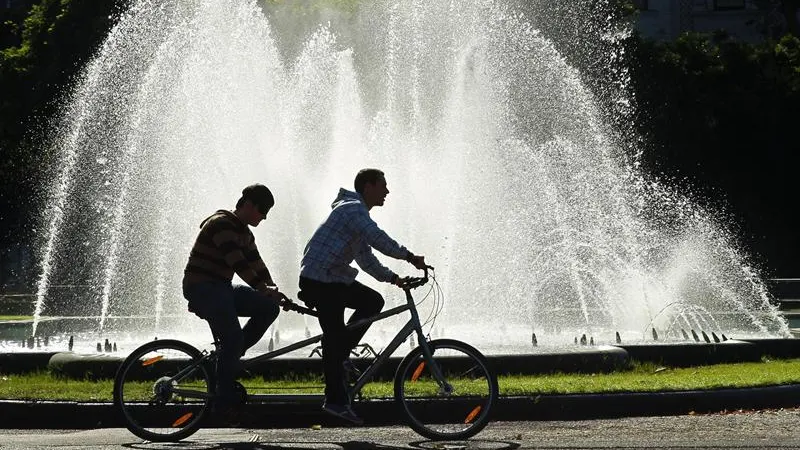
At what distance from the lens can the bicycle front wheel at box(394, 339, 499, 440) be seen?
26.3 feet

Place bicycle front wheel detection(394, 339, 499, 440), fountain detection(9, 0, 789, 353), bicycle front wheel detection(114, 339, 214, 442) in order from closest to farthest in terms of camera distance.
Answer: bicycle front wheel detection(394, 339, 499, 440), bicycle front wheel detection(114, 339, 214, 442), fountain detection(9, 0, 789, 353)

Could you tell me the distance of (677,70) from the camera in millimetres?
38750

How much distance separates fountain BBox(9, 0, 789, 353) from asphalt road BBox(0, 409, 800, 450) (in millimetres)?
2418

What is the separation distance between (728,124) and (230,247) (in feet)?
109

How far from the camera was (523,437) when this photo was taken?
830 centimetres

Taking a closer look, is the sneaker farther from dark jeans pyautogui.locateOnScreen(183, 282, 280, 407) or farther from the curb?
the curb

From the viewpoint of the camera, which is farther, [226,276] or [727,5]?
[727,5]

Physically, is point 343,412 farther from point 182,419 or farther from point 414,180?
point 414,180

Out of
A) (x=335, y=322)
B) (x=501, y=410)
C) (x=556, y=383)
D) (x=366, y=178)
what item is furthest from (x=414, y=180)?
(x=335, y=322)

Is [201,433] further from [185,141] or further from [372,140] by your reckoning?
[372,140]

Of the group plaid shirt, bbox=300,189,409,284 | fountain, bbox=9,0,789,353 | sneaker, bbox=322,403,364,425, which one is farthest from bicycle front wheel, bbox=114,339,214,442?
fountain, bbox=9,0,789,353

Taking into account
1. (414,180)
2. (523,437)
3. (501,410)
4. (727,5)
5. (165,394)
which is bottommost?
(523,437)

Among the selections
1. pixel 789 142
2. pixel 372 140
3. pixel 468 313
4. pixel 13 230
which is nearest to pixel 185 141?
pixel 372 140

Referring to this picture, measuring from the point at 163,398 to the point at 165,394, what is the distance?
0.03 meters
